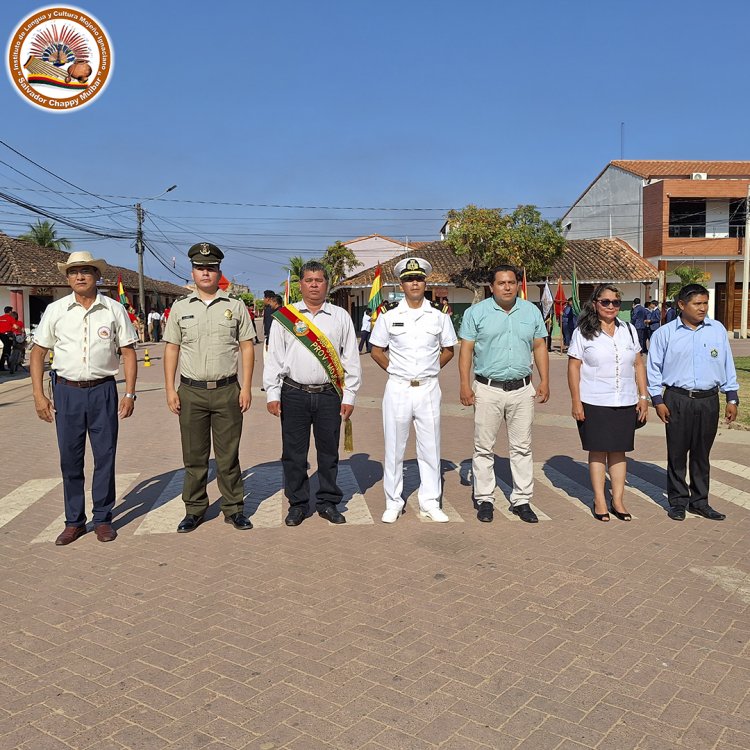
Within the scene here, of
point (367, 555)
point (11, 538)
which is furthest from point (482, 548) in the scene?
point (11, 538)

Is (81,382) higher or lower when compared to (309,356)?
lower

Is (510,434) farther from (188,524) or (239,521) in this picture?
(188,524)

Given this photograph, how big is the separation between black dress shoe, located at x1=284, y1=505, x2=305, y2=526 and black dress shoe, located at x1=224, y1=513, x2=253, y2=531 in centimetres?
29

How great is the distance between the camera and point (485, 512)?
18.6 ft

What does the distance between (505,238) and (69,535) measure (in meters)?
27.9

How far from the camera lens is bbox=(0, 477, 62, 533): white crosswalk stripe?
A: 6023 millimetres

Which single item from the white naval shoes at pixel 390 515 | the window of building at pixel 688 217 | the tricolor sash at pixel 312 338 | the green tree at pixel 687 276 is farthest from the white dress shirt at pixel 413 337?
the window of building at pixel 688 217

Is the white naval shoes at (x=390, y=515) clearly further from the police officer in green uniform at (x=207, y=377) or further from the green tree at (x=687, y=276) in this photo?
the green tree at (x=687, y=276)

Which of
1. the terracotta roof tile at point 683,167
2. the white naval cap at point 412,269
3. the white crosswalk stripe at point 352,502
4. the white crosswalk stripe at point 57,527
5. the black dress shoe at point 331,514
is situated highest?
the terracotta roof tile at point 683,167

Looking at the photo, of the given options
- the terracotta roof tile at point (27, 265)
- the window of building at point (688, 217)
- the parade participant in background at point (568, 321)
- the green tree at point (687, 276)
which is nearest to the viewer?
the parade participant in background at point (568, 321)

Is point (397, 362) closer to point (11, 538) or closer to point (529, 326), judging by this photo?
point (529, 326)

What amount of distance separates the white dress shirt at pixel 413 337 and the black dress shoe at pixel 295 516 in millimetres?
1294

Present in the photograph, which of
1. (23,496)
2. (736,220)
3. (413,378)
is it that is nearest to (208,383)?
(413,378)

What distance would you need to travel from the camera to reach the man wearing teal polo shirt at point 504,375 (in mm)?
5570
